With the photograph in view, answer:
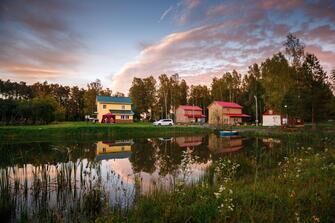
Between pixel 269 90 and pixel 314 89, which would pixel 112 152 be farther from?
pixel 269 90

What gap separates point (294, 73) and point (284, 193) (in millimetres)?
41630

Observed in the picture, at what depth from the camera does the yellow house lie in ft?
225

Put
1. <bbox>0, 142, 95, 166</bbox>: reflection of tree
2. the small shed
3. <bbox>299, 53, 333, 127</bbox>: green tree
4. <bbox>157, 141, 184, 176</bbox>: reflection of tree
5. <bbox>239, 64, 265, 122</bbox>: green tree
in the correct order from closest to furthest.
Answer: <bbox>0, 142, 95, 166</bbox>: reflection of tree → <bbox>157, 141, 184, 176</bbox>: reflection of tree → <bbox>299, 53, 333, 127</bbox>: green tree → the small shed → <bbox>239, 64, 265, 122</bbox>: green tree

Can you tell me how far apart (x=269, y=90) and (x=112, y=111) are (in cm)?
4001

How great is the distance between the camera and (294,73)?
142ft

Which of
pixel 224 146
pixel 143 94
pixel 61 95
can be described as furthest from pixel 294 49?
pixel 61 95

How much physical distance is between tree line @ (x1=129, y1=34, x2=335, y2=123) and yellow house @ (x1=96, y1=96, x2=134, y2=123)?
14.0 m

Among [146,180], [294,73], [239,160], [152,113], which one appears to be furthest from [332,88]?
[152,113]

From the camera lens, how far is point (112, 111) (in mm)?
70188

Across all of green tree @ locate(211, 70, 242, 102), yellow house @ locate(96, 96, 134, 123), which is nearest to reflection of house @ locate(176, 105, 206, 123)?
green tree @ locate(211, 70, 242, 102)

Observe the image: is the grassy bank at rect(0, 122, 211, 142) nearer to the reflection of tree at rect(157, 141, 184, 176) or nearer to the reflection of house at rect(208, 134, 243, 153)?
the reflection of house at rect(208, 134, 243, 153)

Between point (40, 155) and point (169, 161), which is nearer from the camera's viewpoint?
point (169, 161)

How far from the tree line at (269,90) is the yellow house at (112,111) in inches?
550

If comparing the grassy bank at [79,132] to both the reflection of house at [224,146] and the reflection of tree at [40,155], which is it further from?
the reflection of house at [224,146]
